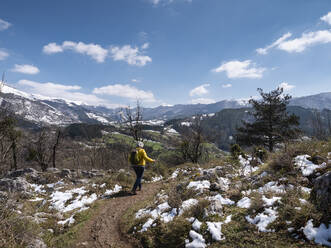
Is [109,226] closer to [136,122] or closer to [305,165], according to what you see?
[305,165]

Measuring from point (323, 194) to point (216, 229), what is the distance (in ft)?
8.79

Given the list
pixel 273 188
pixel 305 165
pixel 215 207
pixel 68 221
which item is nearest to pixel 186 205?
pixel 215 207

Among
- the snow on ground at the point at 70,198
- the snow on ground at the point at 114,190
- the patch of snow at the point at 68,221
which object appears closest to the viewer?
the patch of snow at the point at 68,221

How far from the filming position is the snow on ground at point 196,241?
14.6ft

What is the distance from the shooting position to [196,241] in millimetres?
4566

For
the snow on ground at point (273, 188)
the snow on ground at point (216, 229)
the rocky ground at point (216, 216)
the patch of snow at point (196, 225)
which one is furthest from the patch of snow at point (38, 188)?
the snow on ground at point (273, 188)

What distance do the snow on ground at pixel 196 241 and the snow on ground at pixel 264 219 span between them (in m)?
1.39

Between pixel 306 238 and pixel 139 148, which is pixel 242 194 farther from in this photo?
pixel 139 148

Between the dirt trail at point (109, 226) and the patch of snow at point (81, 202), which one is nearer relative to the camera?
the dirt trail at point (109, 226)

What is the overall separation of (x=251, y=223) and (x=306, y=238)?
1.22 m

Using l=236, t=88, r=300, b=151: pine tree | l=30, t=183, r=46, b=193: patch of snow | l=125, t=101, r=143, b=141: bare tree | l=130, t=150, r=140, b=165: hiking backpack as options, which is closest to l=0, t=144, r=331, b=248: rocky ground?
l=130, t=150, r=140, b=165: hiking backpack

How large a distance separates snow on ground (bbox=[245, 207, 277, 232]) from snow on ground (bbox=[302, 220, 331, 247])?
757 mm

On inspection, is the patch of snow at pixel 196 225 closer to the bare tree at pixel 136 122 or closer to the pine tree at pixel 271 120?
the bare tree at pixel 136 122

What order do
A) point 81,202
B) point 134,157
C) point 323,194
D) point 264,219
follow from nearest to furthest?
point 323,194
point 264,219
point 134,157
point 81,202
